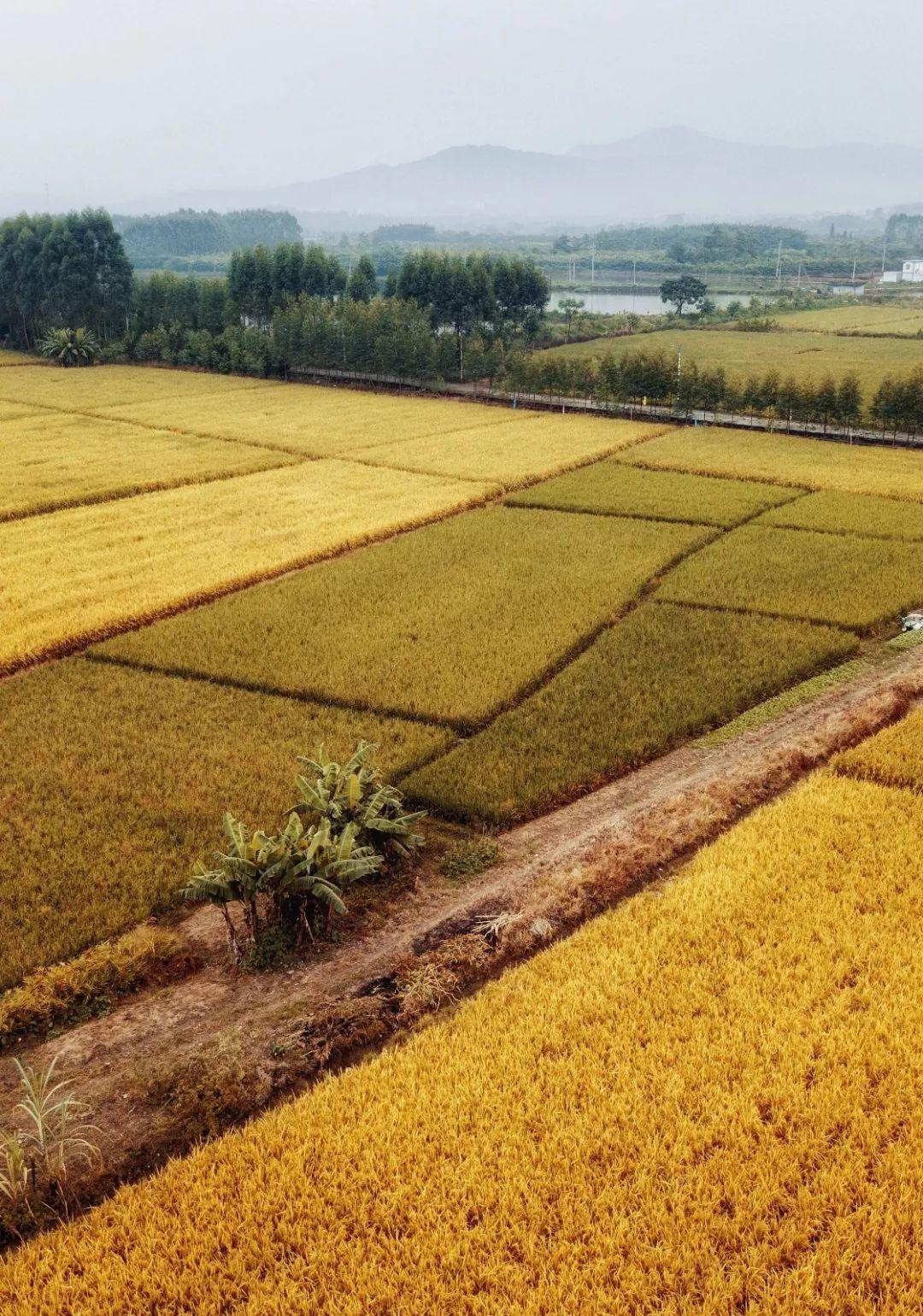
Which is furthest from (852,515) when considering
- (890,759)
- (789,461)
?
(890,759)

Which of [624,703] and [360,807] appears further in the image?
[624,703]

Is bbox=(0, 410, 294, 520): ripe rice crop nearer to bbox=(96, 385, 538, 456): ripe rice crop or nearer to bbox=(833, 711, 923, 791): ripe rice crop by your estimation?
bbox=(96, 385, 538, 456): ripe rice crop

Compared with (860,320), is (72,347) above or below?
below

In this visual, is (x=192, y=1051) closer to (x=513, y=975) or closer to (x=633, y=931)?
(x=513, y=975)

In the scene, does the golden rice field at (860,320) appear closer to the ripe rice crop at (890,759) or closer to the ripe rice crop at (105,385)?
the ripe rice crop at (105,385)

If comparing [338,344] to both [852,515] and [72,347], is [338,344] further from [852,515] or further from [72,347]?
[852,515]

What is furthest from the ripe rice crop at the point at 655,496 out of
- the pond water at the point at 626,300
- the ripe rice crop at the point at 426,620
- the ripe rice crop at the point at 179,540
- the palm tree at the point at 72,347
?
the pond water at the point at 626,300
